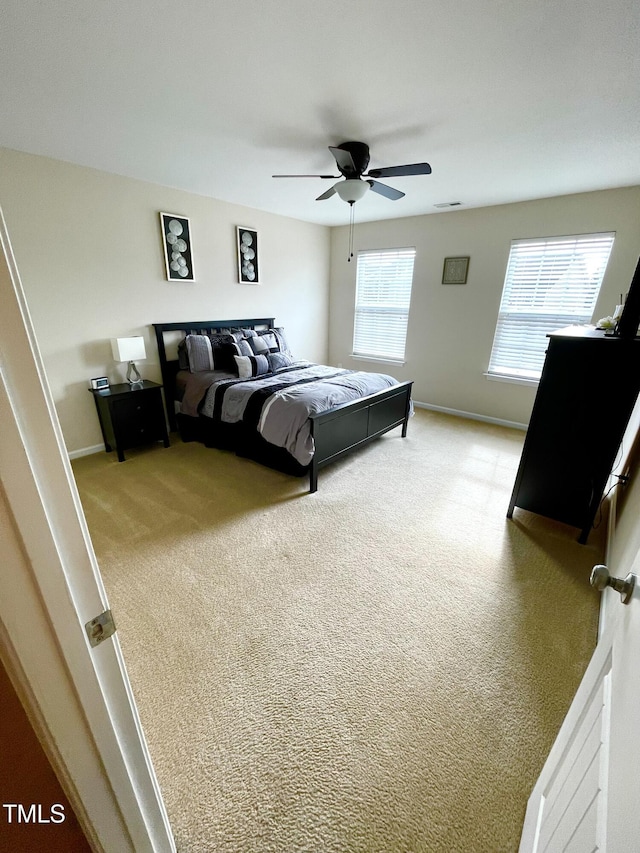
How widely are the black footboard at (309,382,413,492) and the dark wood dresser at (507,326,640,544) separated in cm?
137

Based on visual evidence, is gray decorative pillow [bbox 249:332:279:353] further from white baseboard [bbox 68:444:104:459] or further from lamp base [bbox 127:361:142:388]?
white baseboard [bbox 68:444:104:459]

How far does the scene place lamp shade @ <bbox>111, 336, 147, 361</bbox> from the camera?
127 inches

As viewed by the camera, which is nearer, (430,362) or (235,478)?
(235,478)

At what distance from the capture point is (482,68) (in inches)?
65.3

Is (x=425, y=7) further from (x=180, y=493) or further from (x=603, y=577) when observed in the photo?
(x=180, y=493)

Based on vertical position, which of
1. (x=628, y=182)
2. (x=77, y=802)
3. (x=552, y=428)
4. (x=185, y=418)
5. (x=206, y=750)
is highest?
(x=628, y=182)

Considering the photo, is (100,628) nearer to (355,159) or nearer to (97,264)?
(355,159)

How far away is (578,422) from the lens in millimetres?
2121

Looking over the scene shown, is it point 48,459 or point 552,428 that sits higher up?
point 48,459

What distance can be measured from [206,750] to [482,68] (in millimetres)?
3186

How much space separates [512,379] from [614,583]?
4.10 metres

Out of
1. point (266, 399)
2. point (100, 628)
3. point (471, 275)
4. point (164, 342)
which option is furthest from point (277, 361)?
point (100, 628)

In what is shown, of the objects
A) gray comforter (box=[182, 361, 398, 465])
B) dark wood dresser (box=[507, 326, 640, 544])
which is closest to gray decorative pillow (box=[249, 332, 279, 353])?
gray comforter (box=[182, 361, 398, 465])

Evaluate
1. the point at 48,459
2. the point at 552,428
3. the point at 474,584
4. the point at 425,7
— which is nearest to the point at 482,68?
the point at 425,7
